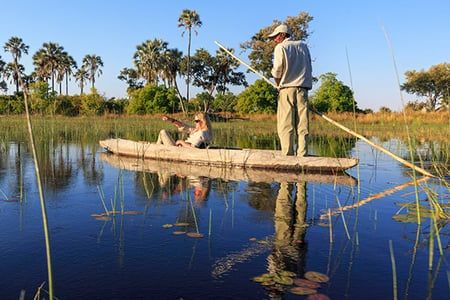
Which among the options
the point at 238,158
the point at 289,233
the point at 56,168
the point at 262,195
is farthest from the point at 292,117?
the point at 56,168

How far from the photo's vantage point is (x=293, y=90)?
6.99 meters

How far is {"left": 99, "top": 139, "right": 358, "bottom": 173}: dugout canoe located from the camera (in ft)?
22.0

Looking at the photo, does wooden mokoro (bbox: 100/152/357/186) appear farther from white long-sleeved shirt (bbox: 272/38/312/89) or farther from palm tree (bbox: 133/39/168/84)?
palm tree (bbox: 133/39/168/84)

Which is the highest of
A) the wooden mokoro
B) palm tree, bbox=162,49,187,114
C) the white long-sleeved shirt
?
palm tree, bbox=162,49,187,114

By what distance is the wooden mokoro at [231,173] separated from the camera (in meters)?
6.39

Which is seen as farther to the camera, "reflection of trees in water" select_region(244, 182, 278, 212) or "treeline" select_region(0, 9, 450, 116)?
"treeline" select_region(0, 9, 450, 116)

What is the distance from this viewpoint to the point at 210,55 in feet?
177

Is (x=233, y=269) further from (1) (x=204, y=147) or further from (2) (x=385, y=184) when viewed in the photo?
(1) (x=204, y=147)

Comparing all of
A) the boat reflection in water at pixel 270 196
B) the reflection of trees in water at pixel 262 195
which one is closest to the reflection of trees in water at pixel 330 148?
the boat reflection in water at pixel 270 196

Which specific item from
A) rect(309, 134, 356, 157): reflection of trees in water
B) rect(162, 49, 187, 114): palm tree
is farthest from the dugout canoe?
rect(162, 49, 187, 114): palm tree

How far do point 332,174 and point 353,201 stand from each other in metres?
2.21

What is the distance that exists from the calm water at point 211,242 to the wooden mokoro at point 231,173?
21.8 inches

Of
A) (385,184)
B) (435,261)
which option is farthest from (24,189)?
(385,184)

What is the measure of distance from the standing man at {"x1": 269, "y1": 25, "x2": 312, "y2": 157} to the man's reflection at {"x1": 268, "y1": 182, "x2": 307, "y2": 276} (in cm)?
179
